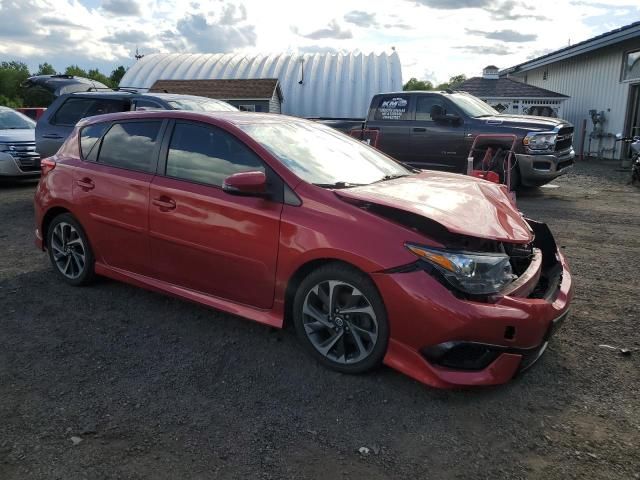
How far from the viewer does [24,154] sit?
10531mm

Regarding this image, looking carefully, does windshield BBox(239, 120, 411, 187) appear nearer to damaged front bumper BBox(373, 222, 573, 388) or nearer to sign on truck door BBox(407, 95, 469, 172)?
damaged front bumper BBox(373, 222, 573, 388)

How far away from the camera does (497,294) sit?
9.99 ft

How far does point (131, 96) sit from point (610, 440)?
26.2ft

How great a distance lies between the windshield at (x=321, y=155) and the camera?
3729mm

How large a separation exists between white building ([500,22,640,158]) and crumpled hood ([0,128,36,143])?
642 inches

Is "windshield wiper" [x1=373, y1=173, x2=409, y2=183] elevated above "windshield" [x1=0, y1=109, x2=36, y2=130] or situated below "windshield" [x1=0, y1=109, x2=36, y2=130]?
below

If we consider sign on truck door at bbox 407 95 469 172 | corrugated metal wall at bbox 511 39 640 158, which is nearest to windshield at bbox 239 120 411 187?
sign on truck door at bbox 407 95 469 172

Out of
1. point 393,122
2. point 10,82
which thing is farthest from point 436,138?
point 10,82

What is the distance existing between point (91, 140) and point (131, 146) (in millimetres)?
598

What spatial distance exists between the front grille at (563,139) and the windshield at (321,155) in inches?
253

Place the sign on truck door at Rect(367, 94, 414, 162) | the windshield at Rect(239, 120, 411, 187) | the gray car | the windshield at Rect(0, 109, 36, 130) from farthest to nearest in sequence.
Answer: the windshield at Rect(0, 109, 36, 130) < the sign on truck door at Rect(367, 94, 414, 162) < the gray car < the windshield at Rect(239, 120, 411, 187)

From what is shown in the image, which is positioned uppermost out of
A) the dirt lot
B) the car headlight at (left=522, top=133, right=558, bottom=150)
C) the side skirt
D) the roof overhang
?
the roof overhang

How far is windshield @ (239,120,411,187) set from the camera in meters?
3.73

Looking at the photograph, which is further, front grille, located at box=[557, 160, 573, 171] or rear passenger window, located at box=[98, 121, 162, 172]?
front grille, located at box=[557, 160, 573, 171]
